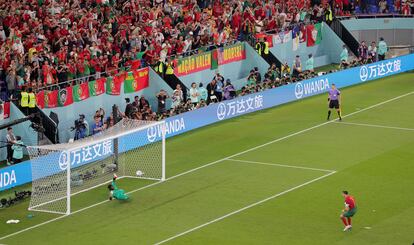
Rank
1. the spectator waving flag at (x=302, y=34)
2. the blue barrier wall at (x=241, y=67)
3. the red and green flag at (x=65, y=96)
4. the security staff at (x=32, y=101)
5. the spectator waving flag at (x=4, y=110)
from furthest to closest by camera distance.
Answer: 1. the spectator waving flag at (x=302, y=34)
2. the blue barrier wall at (x=241, y=67)
3. the red and green flag at (x=65, y=96)
4. the security staff at (x=32, y=101)
5. the spectator waving flag at (x=4, y=110)

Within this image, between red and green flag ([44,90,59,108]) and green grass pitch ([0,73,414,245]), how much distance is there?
515cm

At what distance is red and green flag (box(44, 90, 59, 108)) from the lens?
1748 inches

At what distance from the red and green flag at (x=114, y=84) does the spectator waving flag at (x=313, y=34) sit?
16843 millimetres

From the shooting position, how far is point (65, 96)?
4541 cm

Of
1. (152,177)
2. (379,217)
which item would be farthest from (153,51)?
(379,217)

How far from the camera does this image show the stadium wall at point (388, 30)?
6675 cm

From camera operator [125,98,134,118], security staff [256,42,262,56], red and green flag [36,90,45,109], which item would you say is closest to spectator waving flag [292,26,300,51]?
security staff [256,42,262,56]

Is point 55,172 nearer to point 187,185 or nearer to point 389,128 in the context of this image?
point 187,185

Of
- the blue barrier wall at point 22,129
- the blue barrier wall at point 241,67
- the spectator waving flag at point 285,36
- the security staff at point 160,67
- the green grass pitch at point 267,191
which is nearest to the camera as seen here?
the green grass pitch at point 267,191

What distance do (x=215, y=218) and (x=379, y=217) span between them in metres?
5.40

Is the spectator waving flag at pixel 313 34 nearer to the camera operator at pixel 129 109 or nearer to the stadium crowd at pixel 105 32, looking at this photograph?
the stadium crowd at pixel 105 32

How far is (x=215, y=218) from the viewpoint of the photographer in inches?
1410

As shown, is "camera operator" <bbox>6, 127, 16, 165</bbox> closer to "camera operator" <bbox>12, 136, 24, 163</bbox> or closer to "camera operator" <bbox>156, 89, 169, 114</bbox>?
"camera operator" <bbox>12, 136, 24, 163</bbox>

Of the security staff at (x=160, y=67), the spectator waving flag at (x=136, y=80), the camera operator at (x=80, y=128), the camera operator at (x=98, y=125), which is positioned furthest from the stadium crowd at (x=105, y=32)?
the camera operator at (x=98, y=125)
